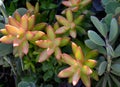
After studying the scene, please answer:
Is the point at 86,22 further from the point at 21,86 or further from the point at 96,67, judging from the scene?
the point at 21,86

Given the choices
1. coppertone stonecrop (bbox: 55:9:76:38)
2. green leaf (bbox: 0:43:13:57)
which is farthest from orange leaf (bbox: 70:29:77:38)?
green leaf (bbox: 0:43:13:57)

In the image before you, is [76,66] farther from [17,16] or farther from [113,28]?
[17,16]

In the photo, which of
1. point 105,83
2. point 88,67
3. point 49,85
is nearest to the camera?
point 88,67

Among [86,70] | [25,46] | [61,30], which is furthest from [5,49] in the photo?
[86,70]

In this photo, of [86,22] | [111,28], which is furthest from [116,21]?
[86,22]

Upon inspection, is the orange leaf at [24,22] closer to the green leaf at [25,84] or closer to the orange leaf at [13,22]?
the orange leaf at [13,22]

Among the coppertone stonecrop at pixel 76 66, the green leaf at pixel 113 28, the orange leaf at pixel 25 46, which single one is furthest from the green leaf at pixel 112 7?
the orange leaf at pixel 25 46
